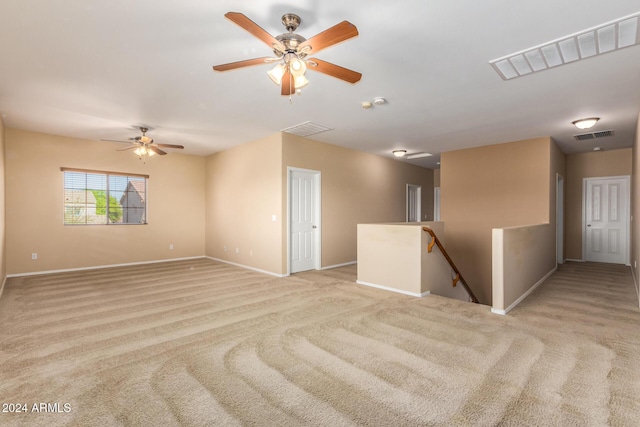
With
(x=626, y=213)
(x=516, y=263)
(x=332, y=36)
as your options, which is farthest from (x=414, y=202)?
(x=332, y=36)

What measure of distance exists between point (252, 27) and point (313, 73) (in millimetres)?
1461

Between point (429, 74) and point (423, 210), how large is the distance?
7130 millimetres

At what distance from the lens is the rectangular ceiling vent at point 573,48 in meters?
2.53

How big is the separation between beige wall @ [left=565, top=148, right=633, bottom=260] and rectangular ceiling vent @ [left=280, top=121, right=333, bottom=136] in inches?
259

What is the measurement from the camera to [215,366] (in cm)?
251

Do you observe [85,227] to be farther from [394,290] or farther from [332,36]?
[332,36]

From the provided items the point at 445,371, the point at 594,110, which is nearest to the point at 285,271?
the point at 445,371

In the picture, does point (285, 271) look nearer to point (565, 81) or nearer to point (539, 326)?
point (539, 326)

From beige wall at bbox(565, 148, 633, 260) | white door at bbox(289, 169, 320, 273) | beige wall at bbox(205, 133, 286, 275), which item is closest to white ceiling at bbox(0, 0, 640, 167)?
beige wall at bbox(205, 133, 286, 275)

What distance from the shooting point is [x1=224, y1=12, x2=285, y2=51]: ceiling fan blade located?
1877mm

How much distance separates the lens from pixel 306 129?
5672 millimetres

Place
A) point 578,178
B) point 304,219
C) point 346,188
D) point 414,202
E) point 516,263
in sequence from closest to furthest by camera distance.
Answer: point 516,263, point 304,219, point 346,188, point 578,178, point 414,202

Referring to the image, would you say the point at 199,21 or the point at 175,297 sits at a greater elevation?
the point at 199,21

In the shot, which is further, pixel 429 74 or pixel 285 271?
pixel 285 271
